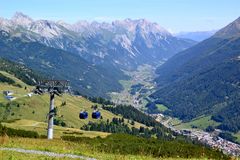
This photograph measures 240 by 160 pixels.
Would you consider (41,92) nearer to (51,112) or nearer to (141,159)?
(51,112)

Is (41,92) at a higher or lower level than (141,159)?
higher

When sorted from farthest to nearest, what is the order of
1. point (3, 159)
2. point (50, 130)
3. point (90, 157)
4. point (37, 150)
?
point (50, 130)
point (37, 150)
point (90, 157)
point (3, 159)

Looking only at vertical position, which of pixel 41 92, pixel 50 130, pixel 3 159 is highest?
pixel 41 92

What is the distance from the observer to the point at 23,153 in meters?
31.5

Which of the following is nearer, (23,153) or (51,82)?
(23,153)

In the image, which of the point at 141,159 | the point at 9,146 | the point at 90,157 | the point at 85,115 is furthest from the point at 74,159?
the point at 85,115

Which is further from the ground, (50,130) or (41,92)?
(41,92)

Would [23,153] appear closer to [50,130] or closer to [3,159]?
[3,159]

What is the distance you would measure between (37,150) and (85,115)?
32087 mm

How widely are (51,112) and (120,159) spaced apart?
38.9m

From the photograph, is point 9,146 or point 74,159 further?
point 9,146

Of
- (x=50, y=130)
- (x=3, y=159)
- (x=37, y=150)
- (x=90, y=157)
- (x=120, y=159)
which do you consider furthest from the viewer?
(x=50, y=130)

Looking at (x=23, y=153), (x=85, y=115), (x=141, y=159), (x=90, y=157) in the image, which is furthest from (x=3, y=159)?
(x=85, y=115)

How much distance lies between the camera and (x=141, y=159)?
102 feet
